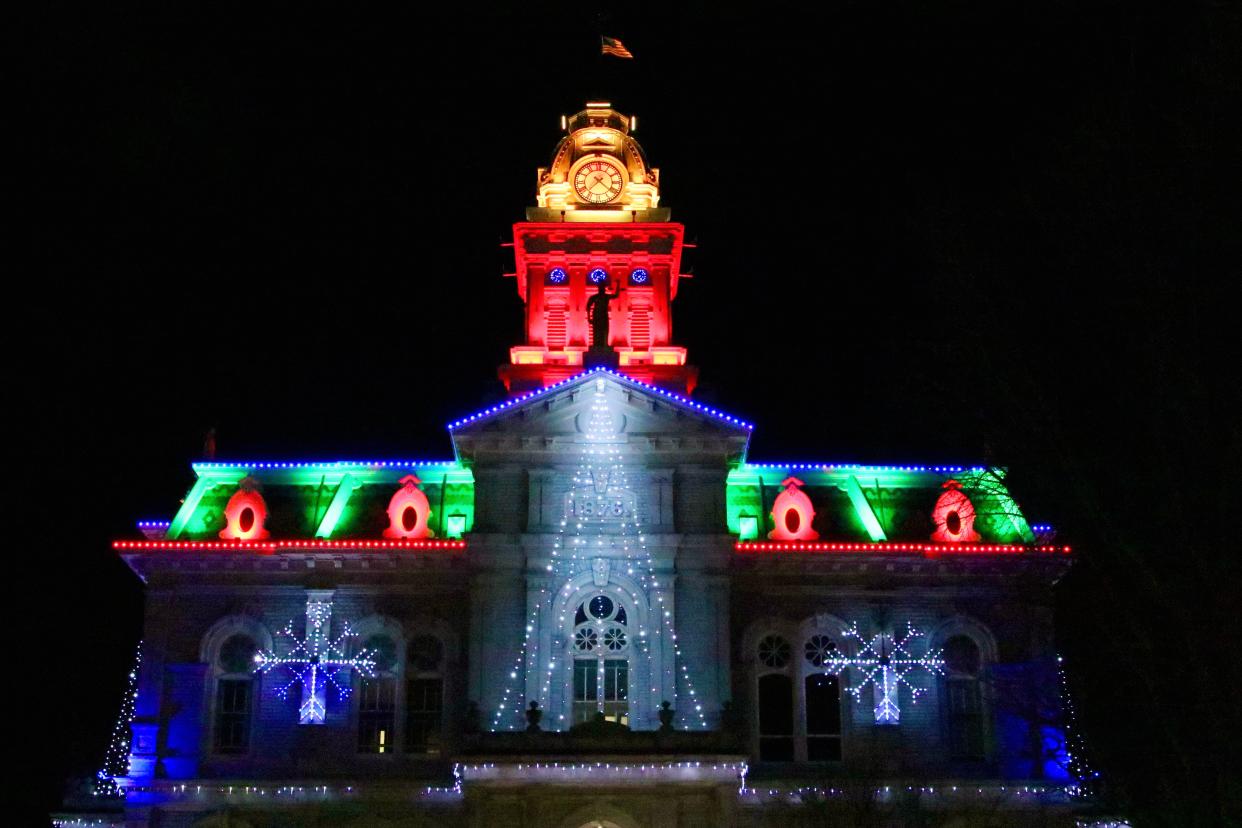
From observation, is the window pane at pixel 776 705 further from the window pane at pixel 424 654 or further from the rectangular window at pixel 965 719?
the window pane at pixel 424 654

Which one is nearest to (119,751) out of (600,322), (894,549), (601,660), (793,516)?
Result: (601,660)

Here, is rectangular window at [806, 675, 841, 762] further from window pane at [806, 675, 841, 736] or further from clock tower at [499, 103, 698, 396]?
clock tower at [499, 103, 698, 396]

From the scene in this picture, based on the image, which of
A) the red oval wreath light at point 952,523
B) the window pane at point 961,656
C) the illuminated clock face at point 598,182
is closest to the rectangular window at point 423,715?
the window pane at point 961,656

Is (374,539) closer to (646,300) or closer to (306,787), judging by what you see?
(306,787)

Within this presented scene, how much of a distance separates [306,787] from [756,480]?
46.6 ft

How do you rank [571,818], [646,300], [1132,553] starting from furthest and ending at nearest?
[646,300] < [571,818] < [1132,553]

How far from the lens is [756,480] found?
40656 mm

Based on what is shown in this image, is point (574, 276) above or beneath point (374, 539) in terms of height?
above

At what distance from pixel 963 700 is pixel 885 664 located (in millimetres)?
2264

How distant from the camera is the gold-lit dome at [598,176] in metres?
50.7

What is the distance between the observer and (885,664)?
1501 inches

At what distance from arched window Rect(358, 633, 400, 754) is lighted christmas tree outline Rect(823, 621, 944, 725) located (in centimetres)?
1115

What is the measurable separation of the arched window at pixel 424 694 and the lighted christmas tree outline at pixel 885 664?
9.94 metres

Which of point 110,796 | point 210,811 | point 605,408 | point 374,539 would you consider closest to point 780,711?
point 605,408
